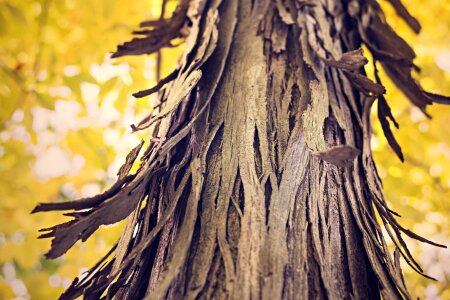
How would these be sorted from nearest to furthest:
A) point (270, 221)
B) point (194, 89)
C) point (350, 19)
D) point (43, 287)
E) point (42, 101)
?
point (270, 221) < point (194, 89) < point (350, 19) < point (42, 101) < point (43, 287)

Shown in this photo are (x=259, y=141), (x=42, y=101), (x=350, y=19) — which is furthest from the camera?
(x=42, y=101)

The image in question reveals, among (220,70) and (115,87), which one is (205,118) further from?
(115,87)

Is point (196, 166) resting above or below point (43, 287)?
below

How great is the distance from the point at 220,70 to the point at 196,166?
0.27 meters

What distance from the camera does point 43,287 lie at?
230 cm

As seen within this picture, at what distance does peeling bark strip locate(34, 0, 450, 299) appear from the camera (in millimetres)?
604

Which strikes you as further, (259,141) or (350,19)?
(350,19)

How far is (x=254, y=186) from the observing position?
687 millimetres

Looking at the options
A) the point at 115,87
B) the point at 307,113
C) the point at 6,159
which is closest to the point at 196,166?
the point at 307,113

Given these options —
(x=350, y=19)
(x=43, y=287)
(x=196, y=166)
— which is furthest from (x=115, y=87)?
(x=196, y=166)

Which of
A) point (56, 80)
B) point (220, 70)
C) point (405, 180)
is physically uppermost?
point (56, 80)

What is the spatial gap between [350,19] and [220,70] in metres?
0.51

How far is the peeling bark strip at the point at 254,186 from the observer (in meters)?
0.60

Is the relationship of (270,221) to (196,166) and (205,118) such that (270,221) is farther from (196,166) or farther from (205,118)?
(205,118)
